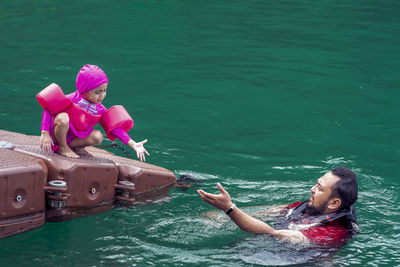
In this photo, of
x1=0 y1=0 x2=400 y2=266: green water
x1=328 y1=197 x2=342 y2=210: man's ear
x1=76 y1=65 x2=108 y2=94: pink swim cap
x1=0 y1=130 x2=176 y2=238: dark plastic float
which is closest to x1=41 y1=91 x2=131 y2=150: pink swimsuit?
x1=76 y1=65 x2=108 y2=94: pink swim cap

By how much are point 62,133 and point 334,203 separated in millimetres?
2747

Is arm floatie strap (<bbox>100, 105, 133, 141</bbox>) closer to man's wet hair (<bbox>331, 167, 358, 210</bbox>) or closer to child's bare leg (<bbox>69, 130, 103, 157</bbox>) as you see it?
child's bare leg (<bbox>69, 130, 103, 157</bbox>)

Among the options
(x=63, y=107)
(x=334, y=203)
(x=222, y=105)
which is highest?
(x=63, y=107)

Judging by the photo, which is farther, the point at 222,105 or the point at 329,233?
the point at 222,105

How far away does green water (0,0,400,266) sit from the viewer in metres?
5.64

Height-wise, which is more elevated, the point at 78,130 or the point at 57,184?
the point at 78,130

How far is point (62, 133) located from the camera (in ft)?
19.0

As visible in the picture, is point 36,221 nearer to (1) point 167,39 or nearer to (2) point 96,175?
(2) point 96,175

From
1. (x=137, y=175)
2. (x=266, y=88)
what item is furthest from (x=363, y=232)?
(x=266, y=88)

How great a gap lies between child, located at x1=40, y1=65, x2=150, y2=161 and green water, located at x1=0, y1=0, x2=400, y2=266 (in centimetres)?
78

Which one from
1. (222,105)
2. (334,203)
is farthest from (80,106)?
(222,105)

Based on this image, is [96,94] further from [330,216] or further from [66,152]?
[330,216]

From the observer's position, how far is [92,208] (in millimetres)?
5980

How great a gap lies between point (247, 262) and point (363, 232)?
1491 mm
